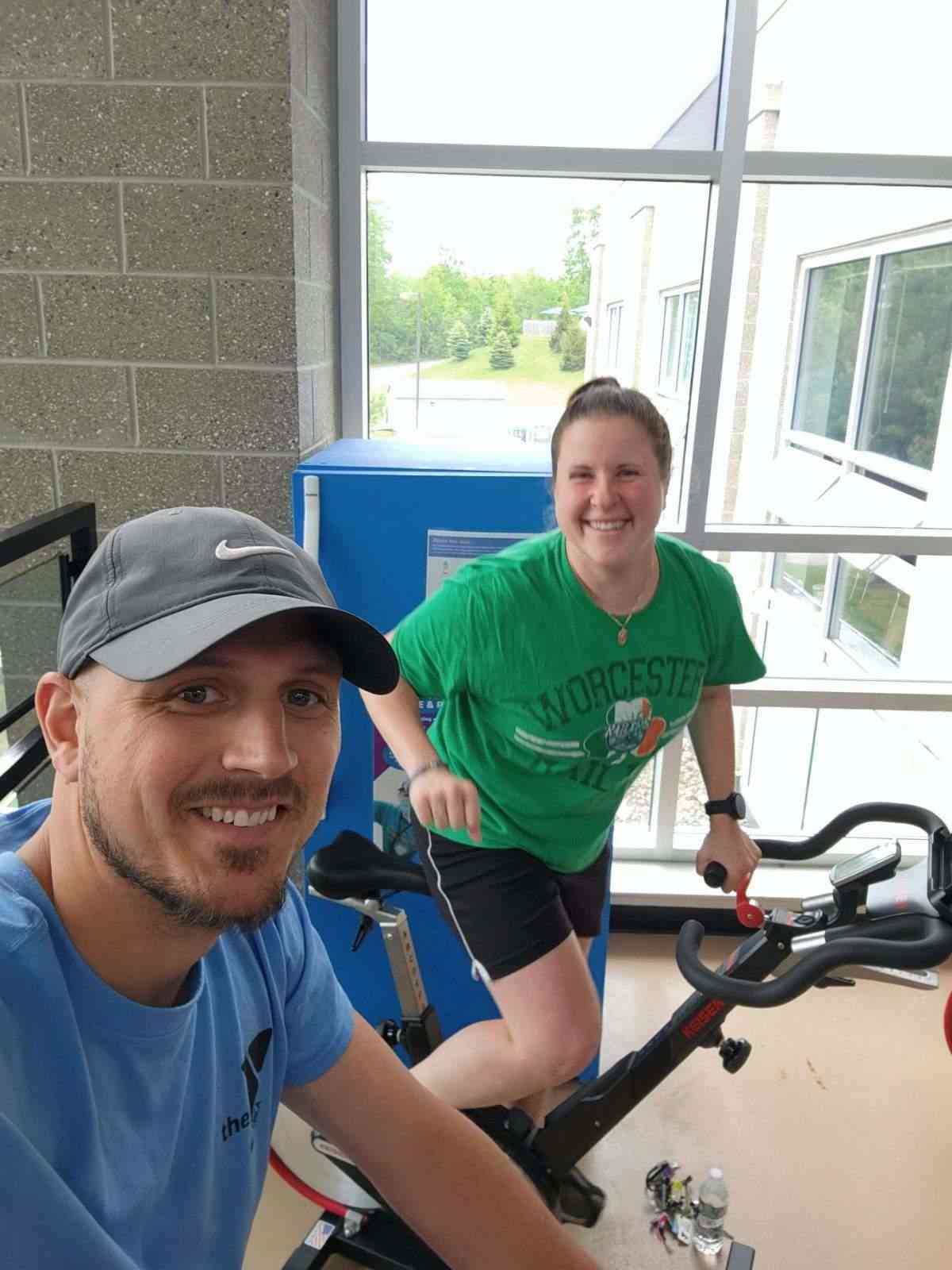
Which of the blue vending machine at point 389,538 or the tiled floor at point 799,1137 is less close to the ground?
the blue vending machine at point 389,538

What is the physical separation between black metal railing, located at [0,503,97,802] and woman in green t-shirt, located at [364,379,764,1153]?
22.7 inches

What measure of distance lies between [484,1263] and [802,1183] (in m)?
1.41

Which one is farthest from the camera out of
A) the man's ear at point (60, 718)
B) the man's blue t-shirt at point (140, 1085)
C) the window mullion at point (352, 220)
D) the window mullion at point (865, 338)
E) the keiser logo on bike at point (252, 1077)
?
the window mullion at point (865, 338)

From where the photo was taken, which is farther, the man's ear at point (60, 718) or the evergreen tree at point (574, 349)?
the evergreen tree at point (574, 349)

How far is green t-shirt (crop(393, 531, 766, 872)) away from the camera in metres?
1.64

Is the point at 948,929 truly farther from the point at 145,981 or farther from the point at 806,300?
the point at 806,300

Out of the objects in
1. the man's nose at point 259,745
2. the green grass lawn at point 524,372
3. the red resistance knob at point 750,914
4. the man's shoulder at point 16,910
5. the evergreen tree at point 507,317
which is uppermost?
the evergreen tree at point 507,317

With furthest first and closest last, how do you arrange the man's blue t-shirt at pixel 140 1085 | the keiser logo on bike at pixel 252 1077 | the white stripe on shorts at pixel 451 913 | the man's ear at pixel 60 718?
1. the white stripe on shorts at pixel 451 913
2. the keiser logo on bike at pixel 252 1077
3. the man's ear at pixel 60 718
4. the man's blue t-shirt at pixel 140 1085

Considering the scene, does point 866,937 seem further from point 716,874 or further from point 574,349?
point 574,349

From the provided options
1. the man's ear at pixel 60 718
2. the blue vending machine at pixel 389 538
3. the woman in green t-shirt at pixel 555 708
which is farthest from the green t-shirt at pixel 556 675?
the man's ear at pixel 60 718

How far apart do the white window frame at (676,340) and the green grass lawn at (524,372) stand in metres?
0.27

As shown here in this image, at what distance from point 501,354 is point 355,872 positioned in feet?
5.16

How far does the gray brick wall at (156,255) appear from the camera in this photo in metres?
1.94

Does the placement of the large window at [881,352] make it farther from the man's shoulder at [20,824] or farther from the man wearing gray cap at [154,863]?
the man's shoulder at [20,824]
